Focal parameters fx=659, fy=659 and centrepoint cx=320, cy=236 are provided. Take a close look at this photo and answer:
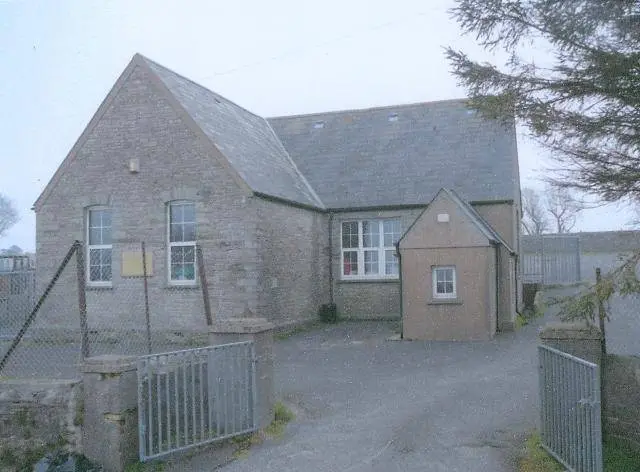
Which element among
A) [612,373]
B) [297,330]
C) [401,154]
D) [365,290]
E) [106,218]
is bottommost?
[297,330]

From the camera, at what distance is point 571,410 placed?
6.38 m

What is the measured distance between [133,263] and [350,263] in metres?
7.30

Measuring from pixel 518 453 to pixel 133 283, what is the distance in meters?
13.0

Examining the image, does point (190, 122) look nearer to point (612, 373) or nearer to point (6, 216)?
point (612, 373)

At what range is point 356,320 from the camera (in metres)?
21.4

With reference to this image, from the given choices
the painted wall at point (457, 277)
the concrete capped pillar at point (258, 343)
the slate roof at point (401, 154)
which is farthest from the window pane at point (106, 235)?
the concrete capped pillar at point (258, 343)

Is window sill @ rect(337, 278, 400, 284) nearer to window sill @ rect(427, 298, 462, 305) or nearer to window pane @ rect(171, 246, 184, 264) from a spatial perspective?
window sill @ rect(427, 298, 462, 305)

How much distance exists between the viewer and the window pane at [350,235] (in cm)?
2198

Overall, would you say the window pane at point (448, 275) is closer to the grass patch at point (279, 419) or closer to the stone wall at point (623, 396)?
the grass patch at point (279, 419)

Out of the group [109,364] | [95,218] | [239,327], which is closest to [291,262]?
[95,218]

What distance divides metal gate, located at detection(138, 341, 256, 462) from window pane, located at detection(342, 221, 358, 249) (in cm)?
1380

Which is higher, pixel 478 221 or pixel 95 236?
pixel 478 221

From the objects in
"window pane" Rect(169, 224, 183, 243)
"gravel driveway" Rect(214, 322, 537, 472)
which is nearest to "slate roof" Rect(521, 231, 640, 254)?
"gravel driveway" Rect(214, 322, 537, 472)

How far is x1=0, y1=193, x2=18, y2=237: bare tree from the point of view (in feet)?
282
